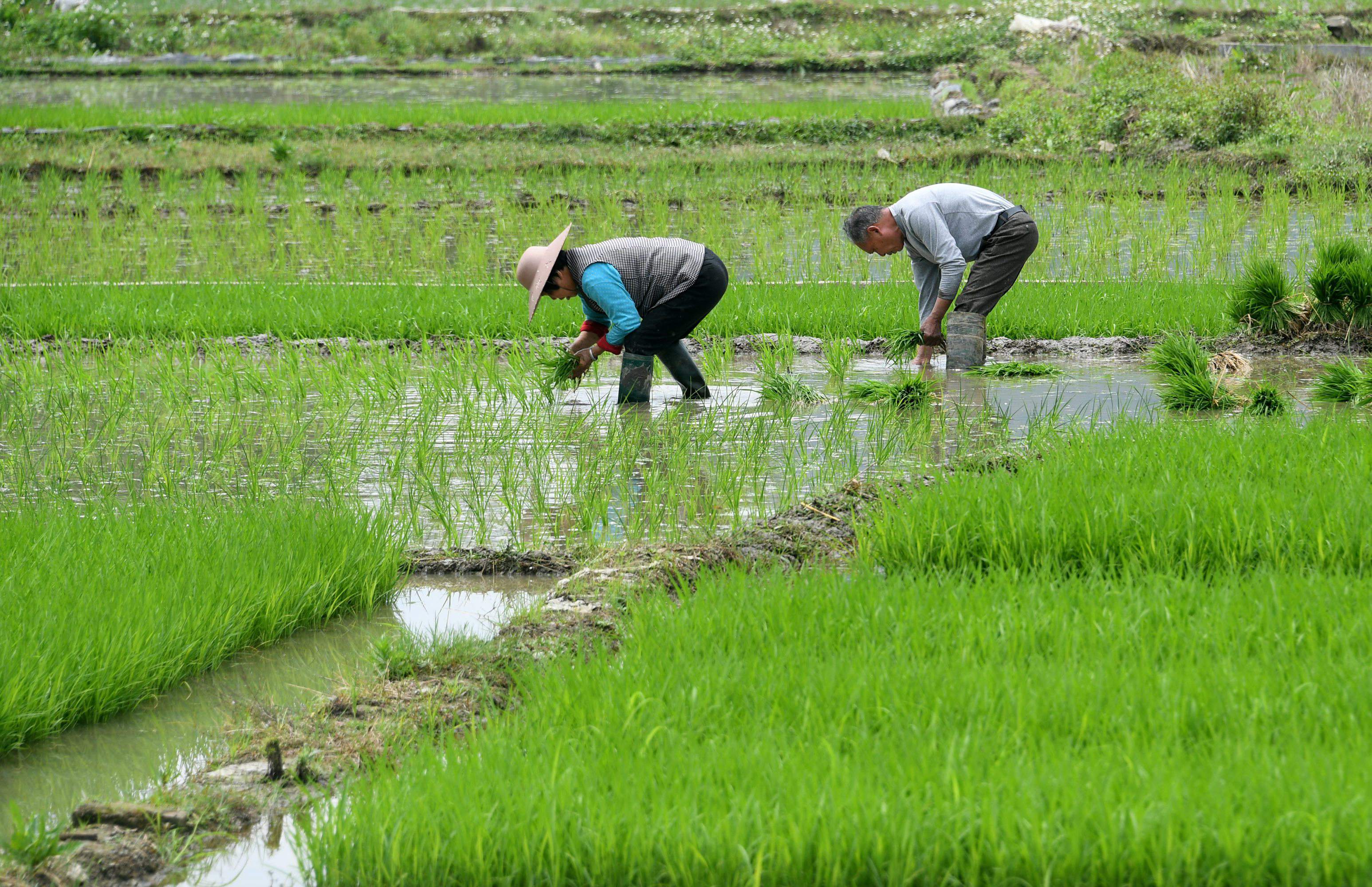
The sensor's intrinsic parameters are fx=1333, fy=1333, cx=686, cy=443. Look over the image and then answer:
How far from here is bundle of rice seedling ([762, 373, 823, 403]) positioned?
5879mm

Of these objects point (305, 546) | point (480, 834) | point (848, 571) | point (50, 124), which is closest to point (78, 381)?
point (305, 546)

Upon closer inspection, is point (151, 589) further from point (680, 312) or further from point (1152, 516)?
point (680, 312)

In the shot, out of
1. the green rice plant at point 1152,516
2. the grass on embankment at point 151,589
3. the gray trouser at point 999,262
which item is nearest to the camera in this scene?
the grass on embankment at point 151,589

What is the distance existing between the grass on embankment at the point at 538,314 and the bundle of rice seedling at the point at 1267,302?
0.44ft

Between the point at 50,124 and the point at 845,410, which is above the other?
the point at 50,124

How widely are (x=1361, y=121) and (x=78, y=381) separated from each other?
1397cm

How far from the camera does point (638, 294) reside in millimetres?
5789

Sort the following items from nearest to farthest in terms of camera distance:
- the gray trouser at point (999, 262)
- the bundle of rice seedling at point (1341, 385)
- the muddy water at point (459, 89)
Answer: the bundle of rice seedling at point (1341, 385), the gray trouser at point (999, 262), the muddy water at point (459, 89)

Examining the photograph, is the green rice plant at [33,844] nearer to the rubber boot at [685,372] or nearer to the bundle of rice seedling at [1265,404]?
the rubber boot at [685,372]

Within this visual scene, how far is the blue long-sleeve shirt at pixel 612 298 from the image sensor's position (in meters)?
5.45

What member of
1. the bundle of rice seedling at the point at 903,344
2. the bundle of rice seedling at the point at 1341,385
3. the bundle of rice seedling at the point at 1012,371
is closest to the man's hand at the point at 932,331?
the bundle of rice seedling at the point at 903,344

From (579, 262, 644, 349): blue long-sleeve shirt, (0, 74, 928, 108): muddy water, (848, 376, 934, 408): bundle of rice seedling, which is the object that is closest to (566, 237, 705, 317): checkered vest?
(579, 262, 644, 349): blue long-sleeve shirt

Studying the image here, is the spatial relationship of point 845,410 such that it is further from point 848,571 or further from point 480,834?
point 480,834

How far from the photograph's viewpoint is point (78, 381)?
6082mm
